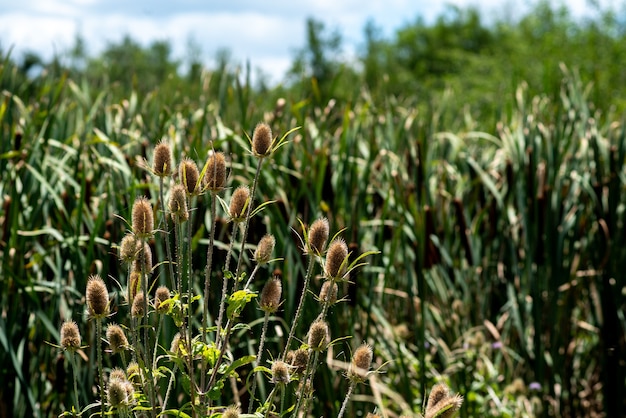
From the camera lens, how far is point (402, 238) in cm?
319

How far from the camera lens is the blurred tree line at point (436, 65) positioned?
4816mm

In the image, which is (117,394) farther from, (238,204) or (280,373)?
(238,204)

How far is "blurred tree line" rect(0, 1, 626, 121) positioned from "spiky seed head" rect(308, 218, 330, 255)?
2.24 m

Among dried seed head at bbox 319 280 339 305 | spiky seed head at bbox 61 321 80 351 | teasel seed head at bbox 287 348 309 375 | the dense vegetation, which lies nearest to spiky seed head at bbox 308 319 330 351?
dried seed head at bbox 319 280 339 305

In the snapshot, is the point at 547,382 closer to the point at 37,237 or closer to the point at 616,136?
the point at 616,136

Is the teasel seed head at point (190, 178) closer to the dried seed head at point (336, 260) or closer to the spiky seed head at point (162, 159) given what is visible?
the spiky seed head at point (162, 159)

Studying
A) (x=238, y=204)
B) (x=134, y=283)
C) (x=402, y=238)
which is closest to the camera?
(x=238, y=204)

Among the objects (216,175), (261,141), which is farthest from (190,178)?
(261,141)

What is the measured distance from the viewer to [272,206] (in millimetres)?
2840

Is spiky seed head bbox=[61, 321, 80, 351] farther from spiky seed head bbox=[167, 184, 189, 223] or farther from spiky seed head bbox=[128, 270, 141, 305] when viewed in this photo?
spiky seed head bbox=[167, 184, 189, 223]

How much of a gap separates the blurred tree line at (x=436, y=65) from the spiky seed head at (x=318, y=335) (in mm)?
2313

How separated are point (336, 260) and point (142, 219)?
1.22 feet

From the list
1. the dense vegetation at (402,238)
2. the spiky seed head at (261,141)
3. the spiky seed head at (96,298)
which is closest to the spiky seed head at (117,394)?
the spiky seed head at (96,298)

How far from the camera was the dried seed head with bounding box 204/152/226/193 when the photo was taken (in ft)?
4.97
